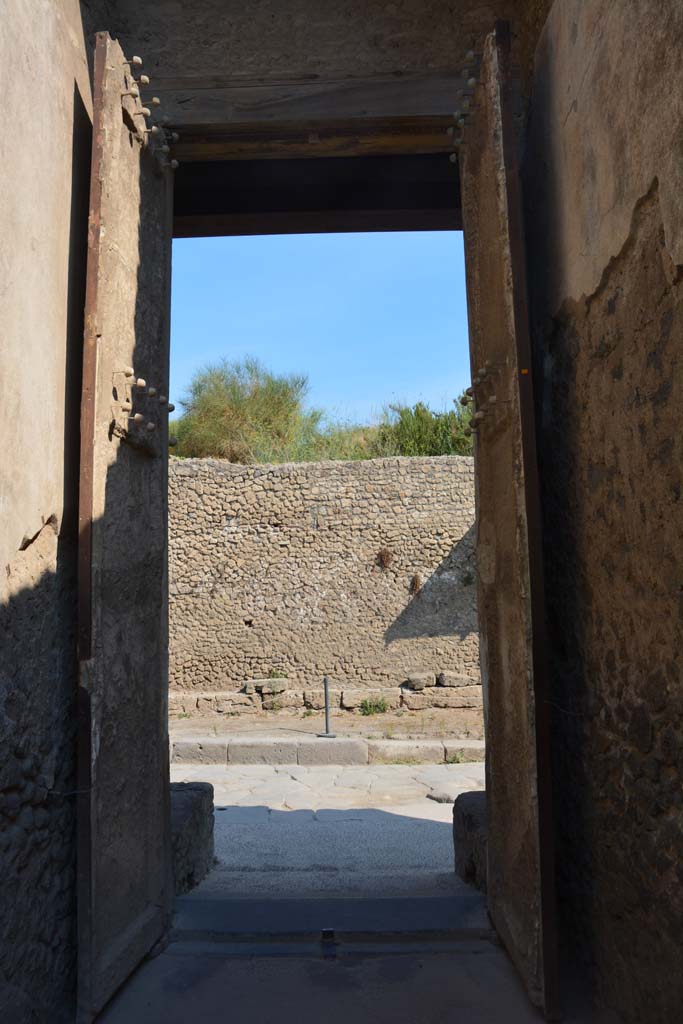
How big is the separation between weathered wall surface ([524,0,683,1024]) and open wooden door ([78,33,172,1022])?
4.57 feet

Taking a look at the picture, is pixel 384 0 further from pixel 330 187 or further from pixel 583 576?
pixel 583 576

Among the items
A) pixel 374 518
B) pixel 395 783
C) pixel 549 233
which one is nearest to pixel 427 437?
pixel 374 518

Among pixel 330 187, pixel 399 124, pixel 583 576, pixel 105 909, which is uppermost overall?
pixel 330 187

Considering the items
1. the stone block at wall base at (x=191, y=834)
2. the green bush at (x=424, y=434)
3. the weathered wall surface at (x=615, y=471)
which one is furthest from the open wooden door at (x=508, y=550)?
the green bush at (x=424, y=434)

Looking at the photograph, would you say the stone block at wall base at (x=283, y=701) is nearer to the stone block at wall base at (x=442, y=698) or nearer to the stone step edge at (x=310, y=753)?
the stone block at wall base at (x=442, y=698)

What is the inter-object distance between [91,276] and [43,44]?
67 cm

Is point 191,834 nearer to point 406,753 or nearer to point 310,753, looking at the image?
point 310,753

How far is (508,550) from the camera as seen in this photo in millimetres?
2779

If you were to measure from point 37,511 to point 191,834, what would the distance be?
6.85 ft

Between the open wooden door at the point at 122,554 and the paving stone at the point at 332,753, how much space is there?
6542 mm

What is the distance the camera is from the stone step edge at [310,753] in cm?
941

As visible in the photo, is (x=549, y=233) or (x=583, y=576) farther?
(x=549, y=233)

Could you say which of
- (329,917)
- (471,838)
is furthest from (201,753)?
(329,917)

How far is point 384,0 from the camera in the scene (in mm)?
3275
